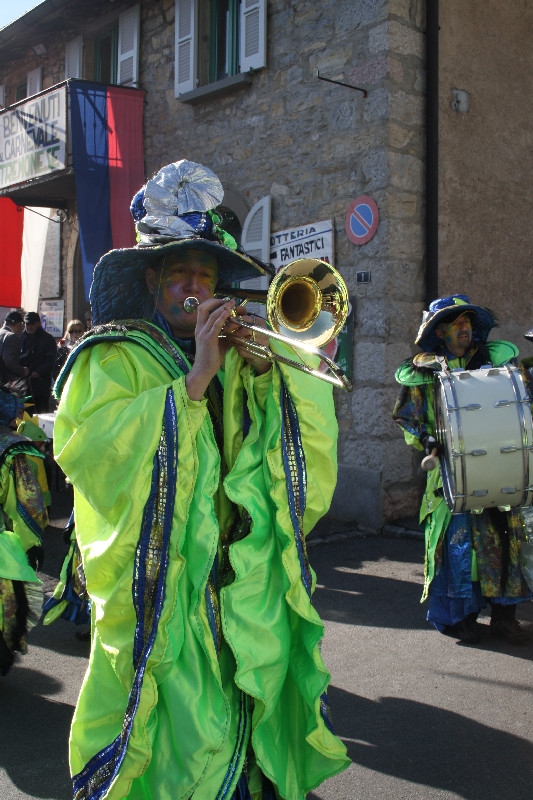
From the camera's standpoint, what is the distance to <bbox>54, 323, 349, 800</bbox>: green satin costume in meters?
1.94

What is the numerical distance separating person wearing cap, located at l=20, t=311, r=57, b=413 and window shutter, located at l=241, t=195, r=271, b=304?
296cm

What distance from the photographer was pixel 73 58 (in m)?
12.4

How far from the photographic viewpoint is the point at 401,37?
7.66m

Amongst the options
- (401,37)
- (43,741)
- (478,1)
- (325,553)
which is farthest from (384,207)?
(43,741)

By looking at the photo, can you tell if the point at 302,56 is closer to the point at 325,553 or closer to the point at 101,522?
the point at 325,553

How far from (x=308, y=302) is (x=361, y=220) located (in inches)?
222

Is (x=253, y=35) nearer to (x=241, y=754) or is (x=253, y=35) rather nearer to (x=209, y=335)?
(x=209, y=335)

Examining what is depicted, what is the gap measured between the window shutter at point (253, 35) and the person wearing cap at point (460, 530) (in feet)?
16.6

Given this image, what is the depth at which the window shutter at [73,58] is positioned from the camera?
482 inches

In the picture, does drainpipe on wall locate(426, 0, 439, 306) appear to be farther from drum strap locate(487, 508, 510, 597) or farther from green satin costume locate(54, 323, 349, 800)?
green satin costume locate(54, 323, 349, 800)

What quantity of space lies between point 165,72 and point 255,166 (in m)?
2.49

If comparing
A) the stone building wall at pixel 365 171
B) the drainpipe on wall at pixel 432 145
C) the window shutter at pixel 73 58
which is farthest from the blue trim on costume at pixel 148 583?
the window shutter at pixel 73 58

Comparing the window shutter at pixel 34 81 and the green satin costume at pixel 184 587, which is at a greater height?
the window shutter at pixel 34 81

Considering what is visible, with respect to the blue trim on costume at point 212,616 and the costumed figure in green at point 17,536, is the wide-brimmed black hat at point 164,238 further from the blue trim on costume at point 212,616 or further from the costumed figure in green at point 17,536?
the costumed figure in green at point 17,536
